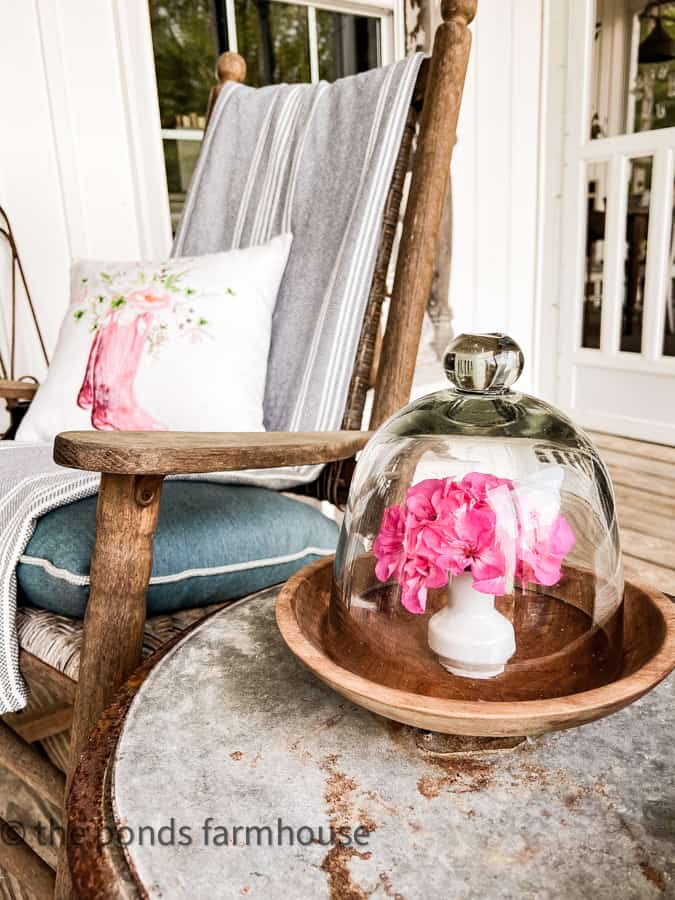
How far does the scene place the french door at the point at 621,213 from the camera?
262 cm

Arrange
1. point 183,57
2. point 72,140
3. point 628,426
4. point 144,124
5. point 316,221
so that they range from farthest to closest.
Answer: point 628,426 → point 183,57 → point 144,124 → point 72,140 → point 316,221

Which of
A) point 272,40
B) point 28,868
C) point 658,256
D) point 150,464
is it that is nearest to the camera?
point 150,464

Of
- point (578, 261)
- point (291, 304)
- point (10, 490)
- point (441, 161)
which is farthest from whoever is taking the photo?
point (578, 261)

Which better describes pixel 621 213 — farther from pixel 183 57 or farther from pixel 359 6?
pixel 183 57

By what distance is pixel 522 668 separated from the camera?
49cm

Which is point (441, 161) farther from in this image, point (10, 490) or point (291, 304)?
point (10, 490)

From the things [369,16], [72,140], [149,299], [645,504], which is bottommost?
[645,504]

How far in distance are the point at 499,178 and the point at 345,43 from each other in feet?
2.63

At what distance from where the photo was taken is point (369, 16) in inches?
102

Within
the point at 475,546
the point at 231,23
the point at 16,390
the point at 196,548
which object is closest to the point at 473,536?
the point at 475,546

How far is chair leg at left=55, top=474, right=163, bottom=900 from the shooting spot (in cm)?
68

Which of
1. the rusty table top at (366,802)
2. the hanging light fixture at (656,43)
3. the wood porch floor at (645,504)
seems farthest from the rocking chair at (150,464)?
the hanging light fixture at (656,43)

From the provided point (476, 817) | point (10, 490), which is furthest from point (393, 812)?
point (10, 490)

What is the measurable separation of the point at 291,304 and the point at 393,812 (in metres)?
0.88
